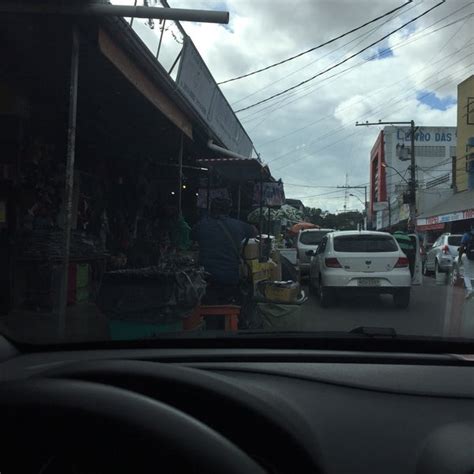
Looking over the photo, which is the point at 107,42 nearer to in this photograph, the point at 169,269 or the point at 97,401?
the point at 169,269

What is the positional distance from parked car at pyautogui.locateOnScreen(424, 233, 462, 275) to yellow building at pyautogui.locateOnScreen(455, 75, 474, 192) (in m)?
14.0

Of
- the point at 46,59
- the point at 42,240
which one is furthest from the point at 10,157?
the point at 46,59

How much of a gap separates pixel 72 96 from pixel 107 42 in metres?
0.63

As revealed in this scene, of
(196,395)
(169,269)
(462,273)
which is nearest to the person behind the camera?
(196,395)

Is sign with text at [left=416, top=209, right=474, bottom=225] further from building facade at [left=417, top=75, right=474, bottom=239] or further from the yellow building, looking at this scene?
the yellow building

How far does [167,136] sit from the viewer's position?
9.39 m

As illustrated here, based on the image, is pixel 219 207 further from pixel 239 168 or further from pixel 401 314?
pixel 401 314

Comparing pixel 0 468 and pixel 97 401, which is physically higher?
pixel 97 401

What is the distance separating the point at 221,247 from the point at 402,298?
464 centimetres

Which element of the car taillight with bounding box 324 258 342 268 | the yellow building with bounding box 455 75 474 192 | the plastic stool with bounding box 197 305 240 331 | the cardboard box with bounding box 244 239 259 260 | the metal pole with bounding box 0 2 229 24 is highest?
the yellow building with bounding box 455 75 474 192

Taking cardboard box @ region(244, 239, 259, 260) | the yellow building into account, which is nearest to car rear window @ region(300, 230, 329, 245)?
cardboard box @ region(244, 239, 259, 260)

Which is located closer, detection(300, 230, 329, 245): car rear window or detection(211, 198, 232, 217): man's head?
detection(211, 198, 232, 217): man's head

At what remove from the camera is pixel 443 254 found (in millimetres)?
17438

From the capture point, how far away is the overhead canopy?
758 cm
